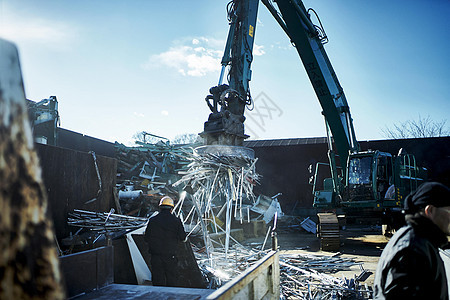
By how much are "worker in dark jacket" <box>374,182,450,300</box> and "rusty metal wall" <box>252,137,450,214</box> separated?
17.7 m

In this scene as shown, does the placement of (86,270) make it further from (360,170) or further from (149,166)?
(149,166)

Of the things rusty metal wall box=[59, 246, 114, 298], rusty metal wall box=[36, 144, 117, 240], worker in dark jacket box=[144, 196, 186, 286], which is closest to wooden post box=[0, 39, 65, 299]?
rusty metal wall box=[59, 246, 114, 298]

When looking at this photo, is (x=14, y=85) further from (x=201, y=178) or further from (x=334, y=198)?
(x=334, y=198)

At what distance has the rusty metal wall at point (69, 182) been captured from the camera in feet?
17.8

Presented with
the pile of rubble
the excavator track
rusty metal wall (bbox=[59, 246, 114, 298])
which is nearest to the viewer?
rusty metal wall (bbox=[59, 246, 114, 298])

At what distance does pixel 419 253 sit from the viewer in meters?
1.90

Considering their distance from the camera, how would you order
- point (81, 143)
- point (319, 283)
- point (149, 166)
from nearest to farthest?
point (319, 283), point (81, 143), point (149, 166)

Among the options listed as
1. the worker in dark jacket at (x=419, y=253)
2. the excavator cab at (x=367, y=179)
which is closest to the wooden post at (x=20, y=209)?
the worker in dark jacket at (x=419, y=253)

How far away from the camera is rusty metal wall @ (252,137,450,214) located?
17.5 m

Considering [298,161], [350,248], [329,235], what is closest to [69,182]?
[329,235]

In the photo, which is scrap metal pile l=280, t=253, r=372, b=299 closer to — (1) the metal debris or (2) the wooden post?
(1) the metal debris

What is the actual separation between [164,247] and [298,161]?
16.0 meters

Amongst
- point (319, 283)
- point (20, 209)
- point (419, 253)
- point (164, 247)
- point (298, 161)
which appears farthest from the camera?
point (298, 161)

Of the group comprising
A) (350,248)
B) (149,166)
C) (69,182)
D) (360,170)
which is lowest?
(350,248)
